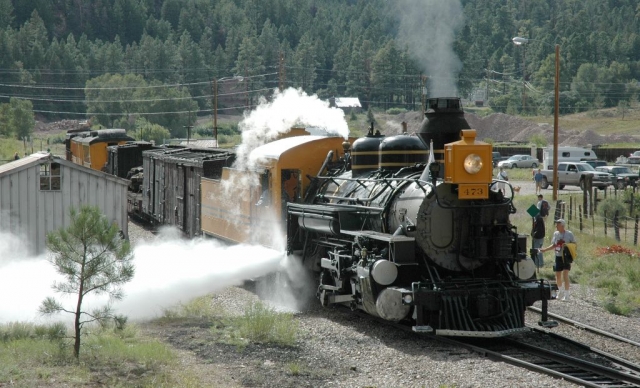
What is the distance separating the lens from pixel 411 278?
1248 centimetres

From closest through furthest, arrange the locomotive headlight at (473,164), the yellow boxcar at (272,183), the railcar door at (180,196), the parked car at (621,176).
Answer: the locomotive headlight at (473,164) → the yellow boxcar at (272,183) → the railcar door at (180,196) → the parked car at (621,176)

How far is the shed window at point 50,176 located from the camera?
1959cm

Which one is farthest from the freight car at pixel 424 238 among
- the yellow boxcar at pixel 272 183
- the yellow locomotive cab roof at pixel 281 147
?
the yellow locomotive cab roof at pixel 281 147

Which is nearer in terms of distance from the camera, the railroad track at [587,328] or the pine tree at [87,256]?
the pine tree at [87,256]

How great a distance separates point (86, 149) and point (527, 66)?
113 metres

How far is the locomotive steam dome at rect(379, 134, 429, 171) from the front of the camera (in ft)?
46.0

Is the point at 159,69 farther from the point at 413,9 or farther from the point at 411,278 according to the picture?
the point at 411,278

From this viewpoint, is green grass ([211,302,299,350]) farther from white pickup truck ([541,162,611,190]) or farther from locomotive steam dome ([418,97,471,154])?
white pickup truck ([541,162,611,190])

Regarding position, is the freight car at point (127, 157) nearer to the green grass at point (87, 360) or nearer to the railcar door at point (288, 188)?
the railcar door at point (288, 188)

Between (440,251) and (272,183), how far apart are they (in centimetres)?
448

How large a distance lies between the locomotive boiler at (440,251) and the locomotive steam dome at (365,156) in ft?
2.21

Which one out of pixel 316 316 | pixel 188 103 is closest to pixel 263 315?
pixel 316 316

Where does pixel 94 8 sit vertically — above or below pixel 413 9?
above

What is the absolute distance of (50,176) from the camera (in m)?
19.7
